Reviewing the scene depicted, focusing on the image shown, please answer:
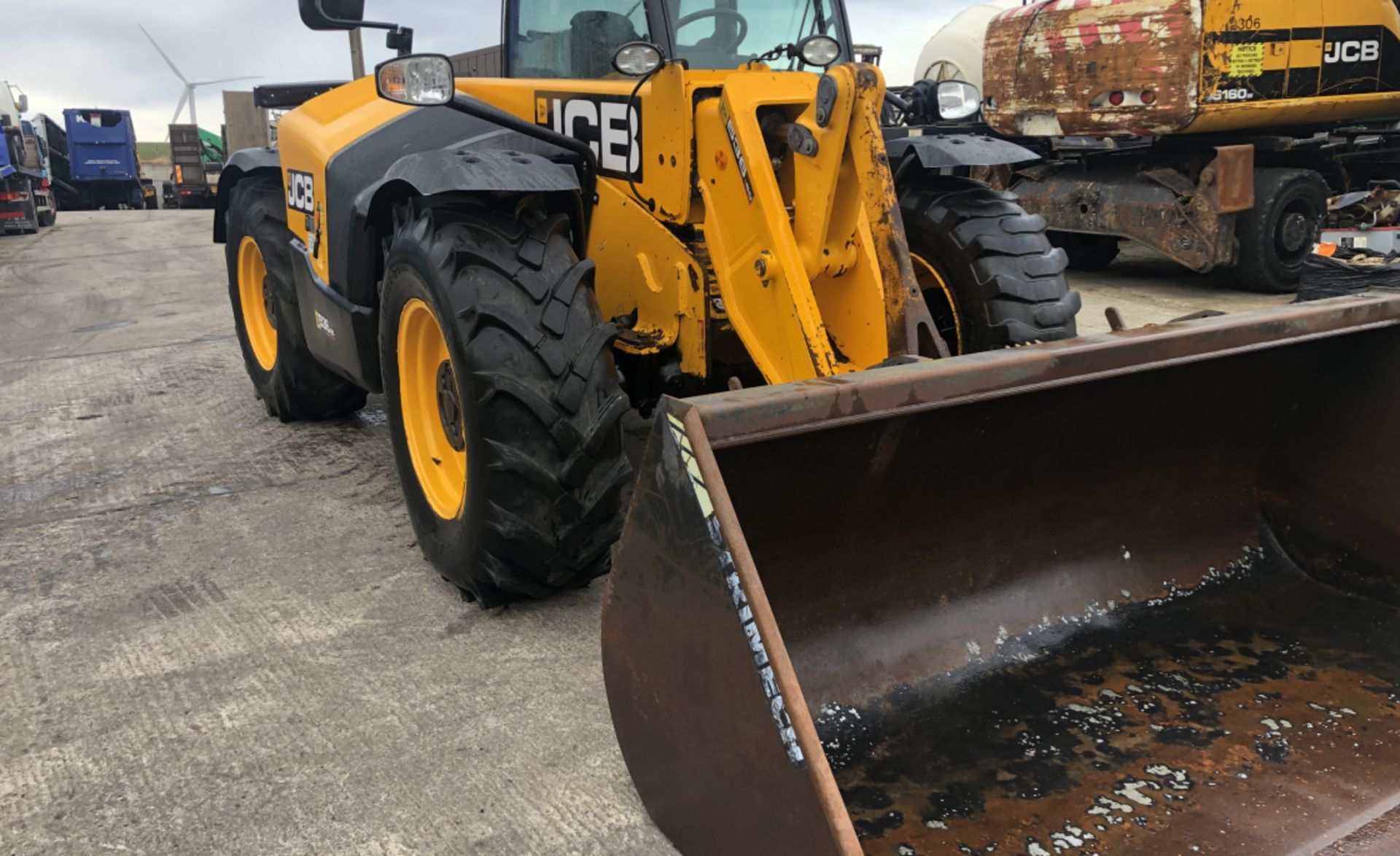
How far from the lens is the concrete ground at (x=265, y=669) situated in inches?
97.1

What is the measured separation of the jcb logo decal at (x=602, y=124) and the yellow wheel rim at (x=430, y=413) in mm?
832

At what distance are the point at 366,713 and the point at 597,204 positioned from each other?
189cm

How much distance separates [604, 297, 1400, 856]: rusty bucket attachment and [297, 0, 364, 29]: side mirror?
8.26 feet

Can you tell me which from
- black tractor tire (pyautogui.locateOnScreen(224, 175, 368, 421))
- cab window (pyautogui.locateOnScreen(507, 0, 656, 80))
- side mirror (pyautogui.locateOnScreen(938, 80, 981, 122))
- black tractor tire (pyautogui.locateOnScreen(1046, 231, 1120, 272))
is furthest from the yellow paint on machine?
black tractor tire (pyautogui.locateOnScreen(1046, 231, 1120, 272))

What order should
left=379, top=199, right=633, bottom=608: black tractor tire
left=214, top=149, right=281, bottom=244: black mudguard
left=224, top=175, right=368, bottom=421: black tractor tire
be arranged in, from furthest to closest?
1. left=214, top=149, right=281, bottom=244: black mudguard
2. left=224, top=175, right=368, bottom=421: black tractor tire
3. left=379, top=199, right=633, bottom=608: black tractor tire

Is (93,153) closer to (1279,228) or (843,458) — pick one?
(1279,228)

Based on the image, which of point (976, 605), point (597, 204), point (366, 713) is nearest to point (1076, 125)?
point (597, 204)

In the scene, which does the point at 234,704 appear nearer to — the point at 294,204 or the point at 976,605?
the point at 976,605

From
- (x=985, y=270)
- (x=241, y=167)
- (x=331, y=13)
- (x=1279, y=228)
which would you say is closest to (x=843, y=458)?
(x=985, y=270)

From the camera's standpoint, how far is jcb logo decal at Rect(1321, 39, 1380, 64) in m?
8.95

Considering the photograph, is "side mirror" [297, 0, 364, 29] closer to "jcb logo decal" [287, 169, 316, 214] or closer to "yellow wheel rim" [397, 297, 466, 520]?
"jcb logo decal" [287, 169, 316, 214]

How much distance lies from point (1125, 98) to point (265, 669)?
8516mm

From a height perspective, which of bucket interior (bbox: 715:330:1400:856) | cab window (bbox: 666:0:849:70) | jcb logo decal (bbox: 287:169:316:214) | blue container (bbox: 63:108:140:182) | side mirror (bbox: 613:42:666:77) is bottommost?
bucket interior (bbox: 715:330:1400:856)

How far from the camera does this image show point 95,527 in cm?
434
